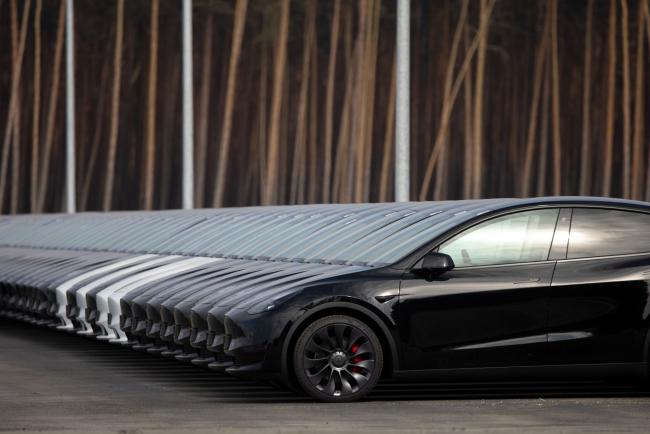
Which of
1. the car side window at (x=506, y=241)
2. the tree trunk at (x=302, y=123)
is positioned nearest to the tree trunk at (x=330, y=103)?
the tree trunk at (x=302, y=123)

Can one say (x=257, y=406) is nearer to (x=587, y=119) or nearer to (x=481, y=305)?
(x=481, y=305)

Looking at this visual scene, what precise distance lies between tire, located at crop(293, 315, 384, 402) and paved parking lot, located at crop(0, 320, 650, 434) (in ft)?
0.44

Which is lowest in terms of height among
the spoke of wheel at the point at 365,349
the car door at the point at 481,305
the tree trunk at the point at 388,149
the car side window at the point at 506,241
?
the spoke of wheel at the point at 365,349

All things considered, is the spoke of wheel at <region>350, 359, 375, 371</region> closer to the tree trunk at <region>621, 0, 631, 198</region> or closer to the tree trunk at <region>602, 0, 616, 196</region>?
the tree trunk at <region>621, 0, 631, 198</region>

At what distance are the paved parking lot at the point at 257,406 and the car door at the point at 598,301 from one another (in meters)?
0.32

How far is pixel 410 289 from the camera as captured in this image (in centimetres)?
1193

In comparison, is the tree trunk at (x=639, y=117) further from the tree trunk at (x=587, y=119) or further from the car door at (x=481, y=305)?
the car door at (x=481, y=305)

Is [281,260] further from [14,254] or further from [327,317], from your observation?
[14,254]

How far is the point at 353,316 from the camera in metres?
11.9

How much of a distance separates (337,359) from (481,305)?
3.45 feet

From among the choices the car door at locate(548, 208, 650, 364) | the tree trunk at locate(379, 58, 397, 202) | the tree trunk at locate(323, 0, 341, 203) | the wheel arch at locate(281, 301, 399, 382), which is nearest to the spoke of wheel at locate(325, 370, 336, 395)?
the wheel arch at locate(281, 301, 399, 382)

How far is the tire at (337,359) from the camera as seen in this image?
1169 centimetres

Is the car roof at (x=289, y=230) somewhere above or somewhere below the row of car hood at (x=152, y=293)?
above

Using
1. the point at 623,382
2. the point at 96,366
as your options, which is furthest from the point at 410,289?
the point at 96,366
